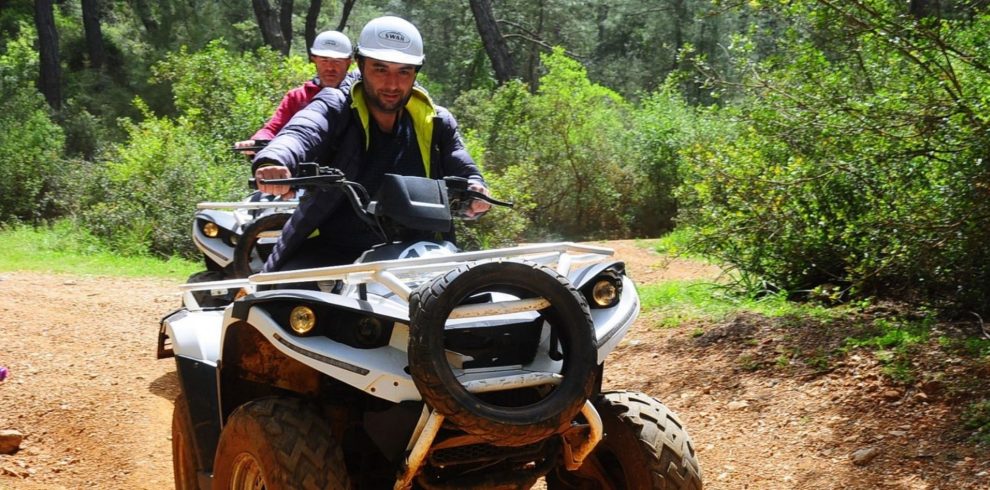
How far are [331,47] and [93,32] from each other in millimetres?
23048

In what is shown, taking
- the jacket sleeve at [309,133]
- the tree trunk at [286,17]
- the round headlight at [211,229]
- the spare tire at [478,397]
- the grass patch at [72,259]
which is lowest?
the grass patch at [72,259]

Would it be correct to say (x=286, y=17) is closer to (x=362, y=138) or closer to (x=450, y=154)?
(x=450, y=154)

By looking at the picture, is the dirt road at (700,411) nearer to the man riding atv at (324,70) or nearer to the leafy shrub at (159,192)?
the man riding atv at (324,70)

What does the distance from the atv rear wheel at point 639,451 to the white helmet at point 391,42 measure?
1.66 metres

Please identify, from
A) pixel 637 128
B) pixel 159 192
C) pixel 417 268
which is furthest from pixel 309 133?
pixel 637 128

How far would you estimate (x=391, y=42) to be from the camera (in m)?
4.43

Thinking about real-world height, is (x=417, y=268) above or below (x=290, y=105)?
below

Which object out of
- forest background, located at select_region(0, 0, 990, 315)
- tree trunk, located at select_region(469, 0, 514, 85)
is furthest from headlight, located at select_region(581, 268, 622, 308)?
tree trunk, located at select_region(469, 0, 514, 85)

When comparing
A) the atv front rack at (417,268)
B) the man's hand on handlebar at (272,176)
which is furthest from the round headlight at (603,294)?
the man's hand on handlebar at (272,176)

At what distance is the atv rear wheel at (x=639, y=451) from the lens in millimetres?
3590

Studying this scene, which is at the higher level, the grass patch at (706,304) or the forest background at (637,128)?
the forest background at (637,128)

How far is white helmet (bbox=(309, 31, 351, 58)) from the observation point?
8586 mm

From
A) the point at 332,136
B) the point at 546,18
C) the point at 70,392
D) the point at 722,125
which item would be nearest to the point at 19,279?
the point at 70,392

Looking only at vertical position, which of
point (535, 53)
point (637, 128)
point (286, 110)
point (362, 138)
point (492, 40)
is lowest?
point (637, 128)
